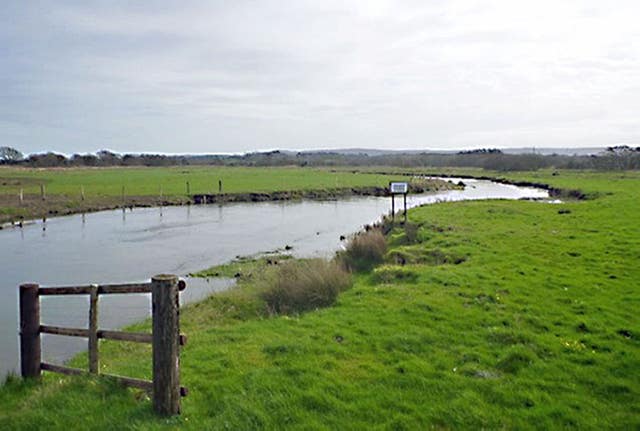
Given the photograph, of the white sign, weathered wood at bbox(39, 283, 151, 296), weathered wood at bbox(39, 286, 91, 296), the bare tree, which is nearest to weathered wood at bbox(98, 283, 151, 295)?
weathered wood at bbox(39, 283, 151, 296)

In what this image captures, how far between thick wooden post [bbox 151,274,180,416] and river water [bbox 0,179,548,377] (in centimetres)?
618

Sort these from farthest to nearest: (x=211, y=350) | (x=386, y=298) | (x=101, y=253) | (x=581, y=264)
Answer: (x=101, y=253)
(x=581, y=264)
(x=386, y=298)
(x=211, y=350)

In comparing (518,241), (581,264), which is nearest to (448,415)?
(581,264)

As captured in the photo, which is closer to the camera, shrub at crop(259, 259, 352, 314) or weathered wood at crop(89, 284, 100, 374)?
weathered wood at crop(89, 284, 100, 374)

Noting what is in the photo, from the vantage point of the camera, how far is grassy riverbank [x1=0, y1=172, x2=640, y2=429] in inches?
257

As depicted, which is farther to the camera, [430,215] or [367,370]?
[430,215]

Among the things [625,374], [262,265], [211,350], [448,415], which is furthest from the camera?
[262,265]

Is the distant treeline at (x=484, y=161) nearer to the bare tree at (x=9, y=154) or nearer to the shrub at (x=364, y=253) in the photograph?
the bare tree at (x=9, y=154)

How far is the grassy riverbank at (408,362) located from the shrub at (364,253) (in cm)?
284

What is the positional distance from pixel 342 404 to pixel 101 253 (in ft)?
75.8

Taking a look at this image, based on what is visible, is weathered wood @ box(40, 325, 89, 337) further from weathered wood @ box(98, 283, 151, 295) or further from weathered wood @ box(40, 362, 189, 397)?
weathered wood @ box(98, 283, 151, 295)

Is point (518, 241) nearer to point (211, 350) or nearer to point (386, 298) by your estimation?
Result: point (386, 298)

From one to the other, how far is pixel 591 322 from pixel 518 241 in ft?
35.9

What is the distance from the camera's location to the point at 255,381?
7.59 m
